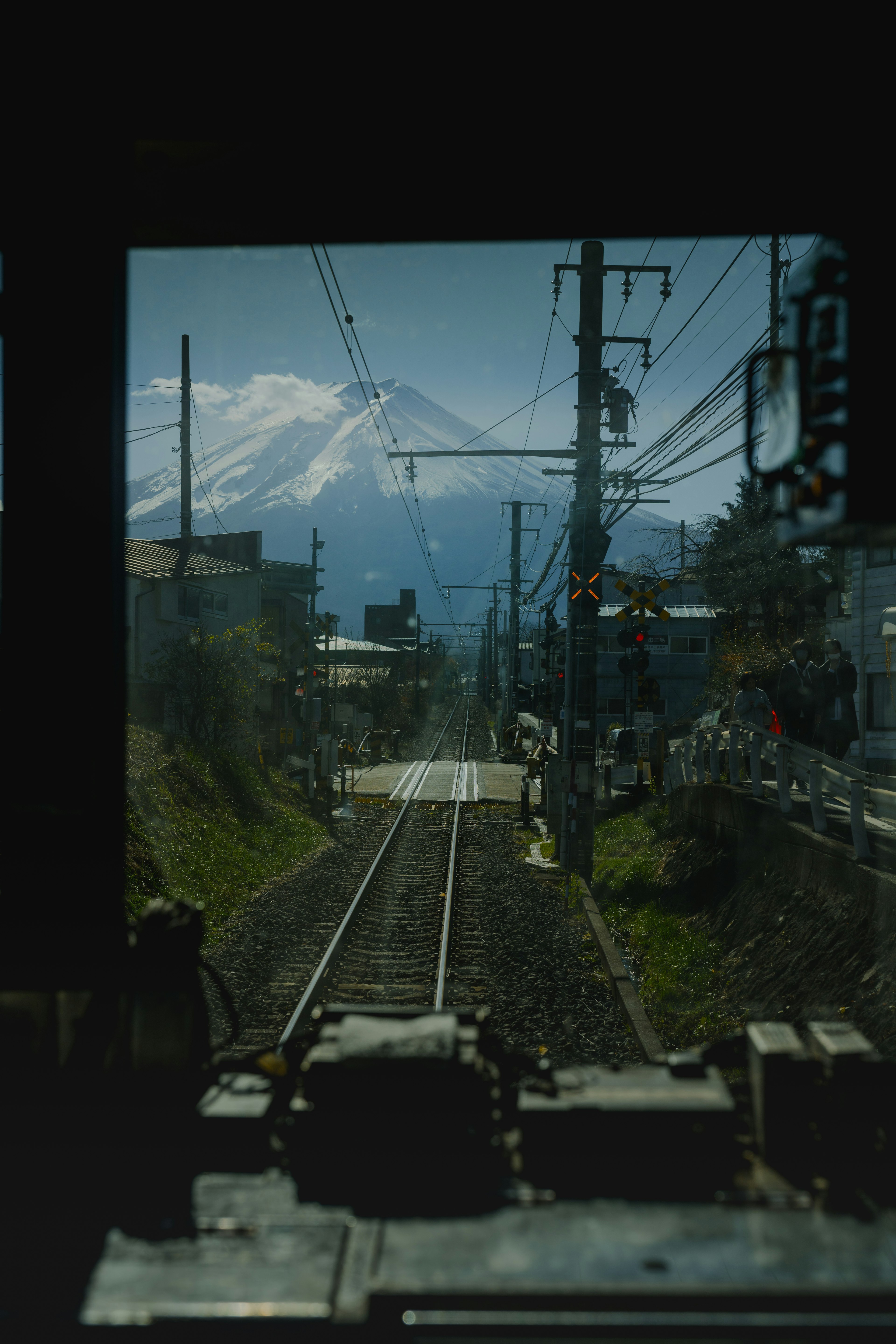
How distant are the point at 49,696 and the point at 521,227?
2.49 metres

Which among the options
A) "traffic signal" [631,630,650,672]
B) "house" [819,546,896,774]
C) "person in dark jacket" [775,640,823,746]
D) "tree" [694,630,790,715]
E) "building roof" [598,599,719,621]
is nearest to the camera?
"person in dark jacket" [775,640,823,746]

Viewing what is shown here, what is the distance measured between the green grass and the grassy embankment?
16.2ft

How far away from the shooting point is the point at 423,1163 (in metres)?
2.77

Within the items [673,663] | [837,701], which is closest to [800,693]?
[837,701]

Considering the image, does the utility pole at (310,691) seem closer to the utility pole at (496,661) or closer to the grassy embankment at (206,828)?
the grassy embankment at (206,828)

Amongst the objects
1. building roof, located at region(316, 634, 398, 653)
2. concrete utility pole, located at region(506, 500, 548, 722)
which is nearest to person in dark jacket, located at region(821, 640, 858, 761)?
concrete utility pole, located at region(506, 500, 548, 722)

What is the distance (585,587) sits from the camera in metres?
13.4

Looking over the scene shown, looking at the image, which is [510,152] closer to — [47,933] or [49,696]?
[49,696]

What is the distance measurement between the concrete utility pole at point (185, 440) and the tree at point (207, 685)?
11.6 ft

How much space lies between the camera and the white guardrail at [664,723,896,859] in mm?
7047

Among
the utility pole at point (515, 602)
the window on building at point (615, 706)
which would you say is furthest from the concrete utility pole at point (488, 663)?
the utility pole at point (515, 602)

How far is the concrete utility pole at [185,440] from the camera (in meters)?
24.3

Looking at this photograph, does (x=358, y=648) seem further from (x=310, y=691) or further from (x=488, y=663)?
(x=310, y=691)

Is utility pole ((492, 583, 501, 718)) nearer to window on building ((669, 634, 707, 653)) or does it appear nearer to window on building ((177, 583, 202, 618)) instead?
window on building ((669, 634, 707, 653))
